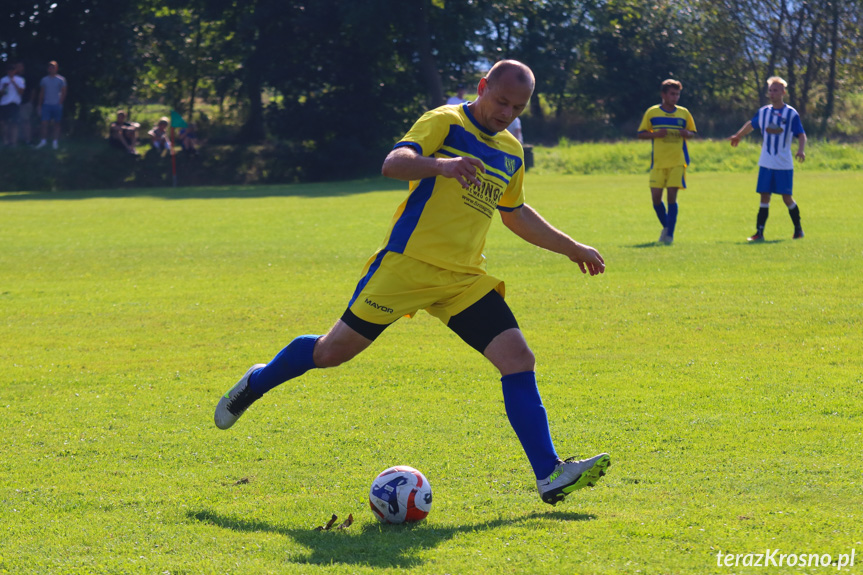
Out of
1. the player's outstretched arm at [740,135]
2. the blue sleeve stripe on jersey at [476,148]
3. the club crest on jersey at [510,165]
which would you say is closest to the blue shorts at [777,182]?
the player's outstretched arm at [740,135]

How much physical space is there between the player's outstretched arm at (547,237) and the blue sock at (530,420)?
32.1 inches

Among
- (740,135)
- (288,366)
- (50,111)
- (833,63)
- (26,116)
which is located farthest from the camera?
(833,63)

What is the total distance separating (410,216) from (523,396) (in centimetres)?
104

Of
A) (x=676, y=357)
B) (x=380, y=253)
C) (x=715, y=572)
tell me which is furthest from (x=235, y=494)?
(x=676, y=357)

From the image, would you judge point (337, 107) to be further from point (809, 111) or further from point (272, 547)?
point (272, 547)

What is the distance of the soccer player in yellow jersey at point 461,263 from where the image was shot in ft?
14.9

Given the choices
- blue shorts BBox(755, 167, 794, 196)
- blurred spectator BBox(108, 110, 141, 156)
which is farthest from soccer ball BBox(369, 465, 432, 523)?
blurred spectator BBox(108, 110, 141, 156)

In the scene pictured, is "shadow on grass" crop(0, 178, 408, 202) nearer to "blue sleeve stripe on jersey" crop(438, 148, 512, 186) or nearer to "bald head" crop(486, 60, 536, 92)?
"blue sleeve stripe on jersey" crop(438, 148, 512, 186)

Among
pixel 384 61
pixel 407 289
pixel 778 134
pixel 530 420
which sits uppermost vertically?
pixel 384 61

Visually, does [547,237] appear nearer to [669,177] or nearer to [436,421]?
[436,421]

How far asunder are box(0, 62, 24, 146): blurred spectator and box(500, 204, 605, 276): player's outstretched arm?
28.2 meters

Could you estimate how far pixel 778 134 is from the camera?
47.5ft

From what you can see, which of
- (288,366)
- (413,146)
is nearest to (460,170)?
(413,146)

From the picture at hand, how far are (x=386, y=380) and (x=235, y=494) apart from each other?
244 centimetres
